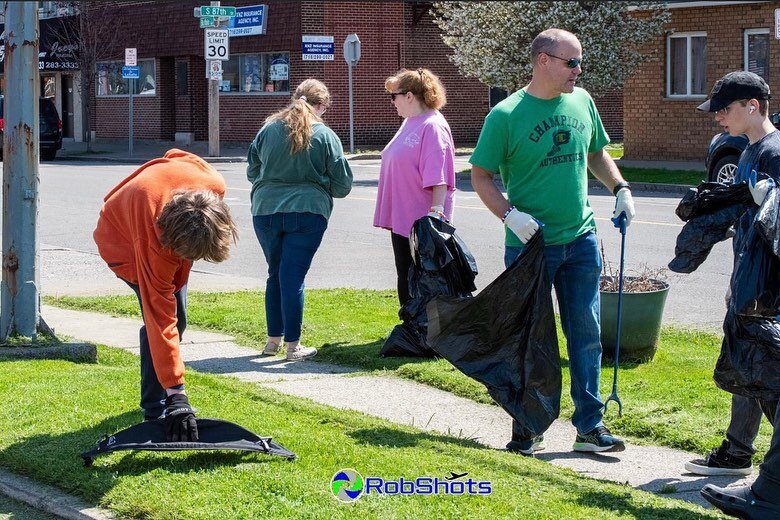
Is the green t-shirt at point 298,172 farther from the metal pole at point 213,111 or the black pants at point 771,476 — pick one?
the metal pole at point 213,111

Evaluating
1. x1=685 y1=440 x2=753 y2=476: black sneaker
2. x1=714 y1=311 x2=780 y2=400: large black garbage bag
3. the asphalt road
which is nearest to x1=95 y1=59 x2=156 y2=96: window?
the asphalt road

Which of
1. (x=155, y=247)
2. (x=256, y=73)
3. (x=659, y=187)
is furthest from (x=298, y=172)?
(x=256, y=73)

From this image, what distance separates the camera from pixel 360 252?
13758 mm

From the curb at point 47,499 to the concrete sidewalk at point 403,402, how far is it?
189cm

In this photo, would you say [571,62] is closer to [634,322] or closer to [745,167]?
[745,167]

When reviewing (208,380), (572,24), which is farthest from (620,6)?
(208,380)

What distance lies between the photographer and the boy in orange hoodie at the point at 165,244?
15.6ft

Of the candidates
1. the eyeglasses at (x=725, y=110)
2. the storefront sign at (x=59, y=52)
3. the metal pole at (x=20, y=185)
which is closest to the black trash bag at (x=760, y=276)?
the eyeglasses at (x=725, y=110)

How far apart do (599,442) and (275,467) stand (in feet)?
5.35

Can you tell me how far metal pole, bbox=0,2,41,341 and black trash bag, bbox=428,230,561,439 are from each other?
3.46 meters

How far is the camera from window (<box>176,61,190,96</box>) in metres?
38.2

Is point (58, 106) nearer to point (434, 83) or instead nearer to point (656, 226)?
point (656, 226)

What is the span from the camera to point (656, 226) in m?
15.4

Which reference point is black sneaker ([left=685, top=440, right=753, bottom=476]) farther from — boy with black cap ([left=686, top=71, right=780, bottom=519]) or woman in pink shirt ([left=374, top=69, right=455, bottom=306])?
woman in pink shirt ([left=374, top=69, right=455, bottom=306])
